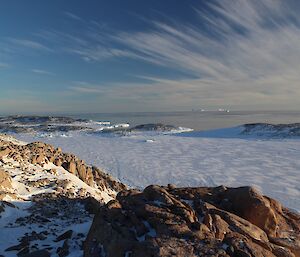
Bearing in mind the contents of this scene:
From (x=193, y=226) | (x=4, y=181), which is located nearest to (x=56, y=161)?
(x=4, y=181)

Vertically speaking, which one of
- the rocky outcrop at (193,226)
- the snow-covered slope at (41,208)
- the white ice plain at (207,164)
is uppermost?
the rocky outcrop at (193,226)

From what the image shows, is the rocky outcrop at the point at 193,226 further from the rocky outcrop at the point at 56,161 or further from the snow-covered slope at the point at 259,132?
the snow-covered slope at the point at 259,132

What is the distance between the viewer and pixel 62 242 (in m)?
8.62

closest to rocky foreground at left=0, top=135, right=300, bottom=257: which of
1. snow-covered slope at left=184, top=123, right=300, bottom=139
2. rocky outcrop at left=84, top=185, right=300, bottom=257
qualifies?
rocky outcrop at left=84, top=185, right=300, bottom=257

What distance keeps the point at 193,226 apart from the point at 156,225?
701 millimetres

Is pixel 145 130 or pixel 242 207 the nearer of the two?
pixel 242 207

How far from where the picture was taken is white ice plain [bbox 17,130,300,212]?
78.5 ft

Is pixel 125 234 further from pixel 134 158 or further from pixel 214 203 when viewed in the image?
pixel 134 158

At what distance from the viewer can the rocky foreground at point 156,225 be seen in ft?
20.1

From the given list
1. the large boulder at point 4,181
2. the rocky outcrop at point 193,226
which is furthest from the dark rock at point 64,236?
the large boulder at point 4,181

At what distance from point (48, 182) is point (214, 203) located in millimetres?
8324

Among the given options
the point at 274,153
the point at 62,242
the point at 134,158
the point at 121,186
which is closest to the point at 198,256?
the point at 62,242

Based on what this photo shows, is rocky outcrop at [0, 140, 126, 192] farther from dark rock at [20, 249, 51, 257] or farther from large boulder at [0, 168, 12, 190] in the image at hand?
dark rock at [20, 249, 51, 257]

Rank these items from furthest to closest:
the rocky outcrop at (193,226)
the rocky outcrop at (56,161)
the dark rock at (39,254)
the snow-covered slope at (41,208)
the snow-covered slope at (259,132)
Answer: the snow-covered slope at (259,132) → the rocky outcrop at (56,161) → the snow-covered slope at (41,208) → the dark rock at (39,254) → the rocky outcrop at (193,226)
